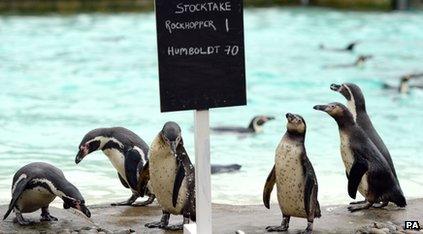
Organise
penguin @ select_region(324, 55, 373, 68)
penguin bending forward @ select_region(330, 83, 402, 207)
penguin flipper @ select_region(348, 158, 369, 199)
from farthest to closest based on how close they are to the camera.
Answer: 1. penguin @ select_region(324, 55, 373, 68)
2. penguin bending forward @ select_region(330, 83, 402, 207)
3. penguin flipper @ select_region(348, 158, 369, 199)

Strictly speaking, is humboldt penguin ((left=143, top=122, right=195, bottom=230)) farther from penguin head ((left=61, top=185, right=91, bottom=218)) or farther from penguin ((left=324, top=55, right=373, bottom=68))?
penguin ((left=324, top=55, right=373, bottom=68))

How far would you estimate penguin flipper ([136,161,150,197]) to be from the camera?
4.82m

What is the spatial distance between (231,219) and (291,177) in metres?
0.50

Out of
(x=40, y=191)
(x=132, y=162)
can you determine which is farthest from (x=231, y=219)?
(x=40, y=191)

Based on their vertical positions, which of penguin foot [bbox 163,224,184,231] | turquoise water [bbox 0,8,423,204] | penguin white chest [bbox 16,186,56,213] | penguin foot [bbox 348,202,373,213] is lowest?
turquoise water [bbox 0,8,423,204]

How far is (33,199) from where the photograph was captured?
461cm

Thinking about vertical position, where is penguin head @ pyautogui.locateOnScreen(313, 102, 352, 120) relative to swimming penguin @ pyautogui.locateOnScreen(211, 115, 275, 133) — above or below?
above

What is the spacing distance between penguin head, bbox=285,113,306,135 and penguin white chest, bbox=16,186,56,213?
1282mm

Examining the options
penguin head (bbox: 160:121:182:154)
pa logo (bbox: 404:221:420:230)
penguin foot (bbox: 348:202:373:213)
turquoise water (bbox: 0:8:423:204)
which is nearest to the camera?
penguin head (bbox: 160:121:182:154)

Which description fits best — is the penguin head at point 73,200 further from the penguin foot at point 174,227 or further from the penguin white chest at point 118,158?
the penguin white chest at point 118,158

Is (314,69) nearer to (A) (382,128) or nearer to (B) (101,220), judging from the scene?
(A) (382,128)

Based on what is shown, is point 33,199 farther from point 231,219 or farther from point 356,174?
point 356,174

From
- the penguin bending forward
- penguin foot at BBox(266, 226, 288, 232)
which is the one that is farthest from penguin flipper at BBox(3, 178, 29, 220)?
the penguin bending forward

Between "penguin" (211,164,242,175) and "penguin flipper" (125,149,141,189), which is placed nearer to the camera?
"penguin flipper" (125,149,141,189)
